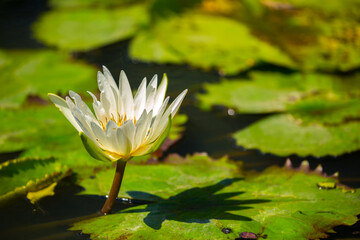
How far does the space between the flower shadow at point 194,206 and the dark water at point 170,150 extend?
0.20m

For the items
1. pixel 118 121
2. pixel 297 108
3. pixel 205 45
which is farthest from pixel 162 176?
Result: pixel 205 45

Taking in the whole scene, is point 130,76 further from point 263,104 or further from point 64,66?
point 263,104

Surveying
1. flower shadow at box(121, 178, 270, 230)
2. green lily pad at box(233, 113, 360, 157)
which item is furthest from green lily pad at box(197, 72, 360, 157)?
flower shadow at box(121, 178, 270, 230)

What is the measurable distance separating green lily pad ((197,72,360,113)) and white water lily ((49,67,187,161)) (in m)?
1.14

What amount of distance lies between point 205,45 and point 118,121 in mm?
1883

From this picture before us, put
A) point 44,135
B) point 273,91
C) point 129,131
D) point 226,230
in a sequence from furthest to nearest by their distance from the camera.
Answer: point 273,91, point 44,135, point 226,230, point 129,131

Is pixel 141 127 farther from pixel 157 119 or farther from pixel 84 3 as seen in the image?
pixel 84 3

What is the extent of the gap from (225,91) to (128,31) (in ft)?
4.45

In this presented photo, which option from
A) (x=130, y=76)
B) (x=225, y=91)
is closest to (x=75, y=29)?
(x=130, y=76)

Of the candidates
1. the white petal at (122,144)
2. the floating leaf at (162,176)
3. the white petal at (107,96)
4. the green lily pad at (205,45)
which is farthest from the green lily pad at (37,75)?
the white petal at (122,144)

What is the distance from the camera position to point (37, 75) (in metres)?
2.89

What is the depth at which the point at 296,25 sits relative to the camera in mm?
3320

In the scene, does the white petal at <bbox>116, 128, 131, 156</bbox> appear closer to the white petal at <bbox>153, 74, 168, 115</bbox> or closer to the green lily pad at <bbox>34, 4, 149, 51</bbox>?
the white petal at <bbox>153, 74, 168, 115</bbox>

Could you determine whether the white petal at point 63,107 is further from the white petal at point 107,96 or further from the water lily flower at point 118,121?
the white petal at point 107,96
